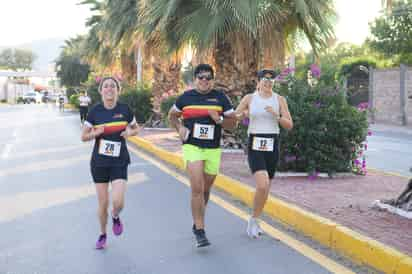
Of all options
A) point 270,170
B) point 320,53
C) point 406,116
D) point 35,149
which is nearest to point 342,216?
point 270,170

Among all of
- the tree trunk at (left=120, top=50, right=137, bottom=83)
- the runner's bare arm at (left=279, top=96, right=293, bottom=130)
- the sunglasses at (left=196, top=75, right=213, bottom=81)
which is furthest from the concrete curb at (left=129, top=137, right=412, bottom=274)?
the tree trunk at (left=120, top=50, right=137, bottom=83)

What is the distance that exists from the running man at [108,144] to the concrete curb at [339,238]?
2.11 meters

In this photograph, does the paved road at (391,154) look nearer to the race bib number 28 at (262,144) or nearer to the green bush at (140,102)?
the race bib number 28 at (262,144)

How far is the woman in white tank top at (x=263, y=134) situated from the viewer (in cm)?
645

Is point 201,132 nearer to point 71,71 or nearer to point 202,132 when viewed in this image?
point 202,132

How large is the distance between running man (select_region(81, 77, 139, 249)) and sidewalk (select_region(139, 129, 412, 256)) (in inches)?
94.3

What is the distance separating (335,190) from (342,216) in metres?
1.94

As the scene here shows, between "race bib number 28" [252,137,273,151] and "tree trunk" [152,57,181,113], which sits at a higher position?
"tree trunk" [152,57,181,113]

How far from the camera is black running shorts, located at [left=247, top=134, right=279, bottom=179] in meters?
6.46

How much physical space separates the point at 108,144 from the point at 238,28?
7.86m

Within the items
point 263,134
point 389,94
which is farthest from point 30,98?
point 263,134

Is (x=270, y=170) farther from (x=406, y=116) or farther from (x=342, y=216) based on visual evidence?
(x=406, y=116)

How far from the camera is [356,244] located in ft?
18.7

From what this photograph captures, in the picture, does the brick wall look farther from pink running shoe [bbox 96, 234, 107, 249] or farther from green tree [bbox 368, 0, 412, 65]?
pink running shoe [bbox 96, 234, 107, 249]
